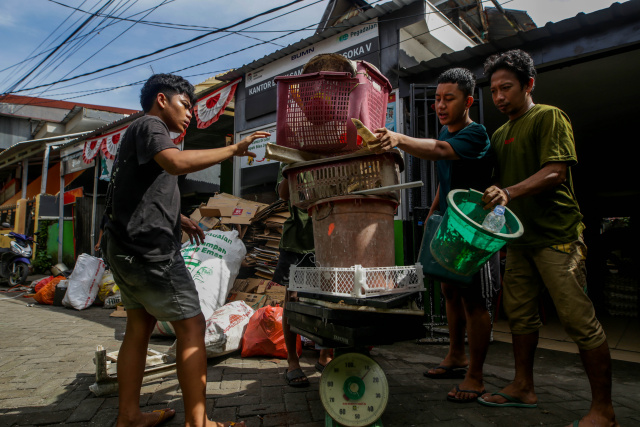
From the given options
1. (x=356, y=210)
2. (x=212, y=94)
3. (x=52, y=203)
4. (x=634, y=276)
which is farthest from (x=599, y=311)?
(x=52, y=203)

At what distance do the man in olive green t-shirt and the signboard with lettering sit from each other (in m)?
4.00

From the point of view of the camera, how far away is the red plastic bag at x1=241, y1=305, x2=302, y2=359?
340cm

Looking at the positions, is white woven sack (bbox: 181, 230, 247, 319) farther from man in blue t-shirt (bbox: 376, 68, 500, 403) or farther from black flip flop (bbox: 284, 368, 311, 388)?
man in blue t-shirt (bbox: 376, 68, 500, 403)

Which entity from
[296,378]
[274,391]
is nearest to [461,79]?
[296,378]

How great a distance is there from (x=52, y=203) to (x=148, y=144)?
13354 mm

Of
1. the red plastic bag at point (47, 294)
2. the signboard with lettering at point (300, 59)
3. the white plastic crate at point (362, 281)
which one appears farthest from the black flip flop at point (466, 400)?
the red plastic bag at point (47, 294)

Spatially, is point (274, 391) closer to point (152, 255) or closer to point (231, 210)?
point (152, 255)

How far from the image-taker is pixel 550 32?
4.57 metres

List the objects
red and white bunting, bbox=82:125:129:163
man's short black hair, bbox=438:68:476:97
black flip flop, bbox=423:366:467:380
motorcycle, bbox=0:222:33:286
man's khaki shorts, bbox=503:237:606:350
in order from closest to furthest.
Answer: man's khaki shorts, bbox=503:237:606:350
man's short black hair, bbox=438:68:476:97
black flip flop, bbox=423:366:467:380
motorcycle, bbox=0:222:33:286
red and white bunting, bbox=82:125:129:163

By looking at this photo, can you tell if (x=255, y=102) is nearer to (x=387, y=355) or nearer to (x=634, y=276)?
(x=387, y=355)

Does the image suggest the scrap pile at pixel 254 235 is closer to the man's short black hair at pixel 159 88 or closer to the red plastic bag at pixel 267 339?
the red plastic bag at pixel 267 339

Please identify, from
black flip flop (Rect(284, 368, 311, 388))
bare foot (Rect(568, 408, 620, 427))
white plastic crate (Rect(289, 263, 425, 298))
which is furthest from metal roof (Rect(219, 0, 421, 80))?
bare foot (Rect(568, 408, 620, 427))

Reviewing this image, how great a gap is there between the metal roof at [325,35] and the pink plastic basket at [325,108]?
167 inches

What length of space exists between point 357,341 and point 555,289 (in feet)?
3.79
